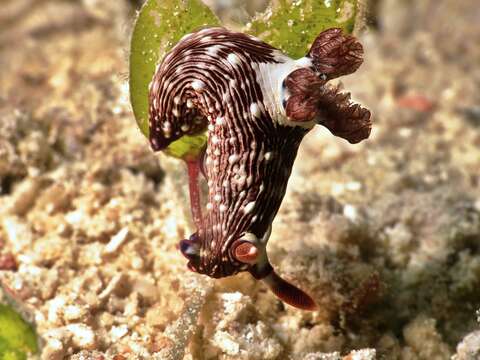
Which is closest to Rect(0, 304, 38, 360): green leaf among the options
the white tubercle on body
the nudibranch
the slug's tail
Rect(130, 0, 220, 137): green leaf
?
the nudibranch

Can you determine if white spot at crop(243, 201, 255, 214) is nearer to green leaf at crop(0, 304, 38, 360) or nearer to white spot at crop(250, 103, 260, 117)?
white spot at crop(250, 103, 260, 117)

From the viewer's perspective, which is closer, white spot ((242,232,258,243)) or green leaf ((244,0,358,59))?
white spot ((242,232,258,243))

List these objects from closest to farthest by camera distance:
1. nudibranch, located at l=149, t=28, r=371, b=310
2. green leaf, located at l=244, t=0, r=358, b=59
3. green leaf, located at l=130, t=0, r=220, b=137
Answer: nudibranch, located at l=149, t=28, r=371, b=310, green leaf, located at l=244, t=0, r=358, b=59, green leaf, located at l=130, t=0, r=220, b=137

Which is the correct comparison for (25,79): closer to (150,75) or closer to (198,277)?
(150,75)

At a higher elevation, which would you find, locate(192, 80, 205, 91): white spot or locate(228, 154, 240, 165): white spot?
locate(192, 80, 205, 91): white spot

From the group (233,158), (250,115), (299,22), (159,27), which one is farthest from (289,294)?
(159,27)

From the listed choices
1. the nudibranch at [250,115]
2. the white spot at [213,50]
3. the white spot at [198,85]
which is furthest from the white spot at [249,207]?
the white spot at [213,50]

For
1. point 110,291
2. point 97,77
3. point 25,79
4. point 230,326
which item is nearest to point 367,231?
point 230,326
